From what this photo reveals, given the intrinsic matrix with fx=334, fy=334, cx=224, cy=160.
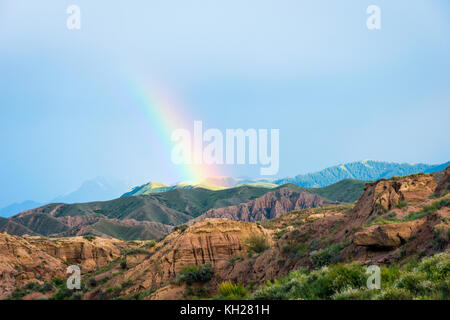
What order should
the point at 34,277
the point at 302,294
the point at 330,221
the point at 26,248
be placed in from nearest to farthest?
the point at 302,294 < the point at 330,221 < the point at 34,277 < the point at 26,248

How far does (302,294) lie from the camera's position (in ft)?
34.8

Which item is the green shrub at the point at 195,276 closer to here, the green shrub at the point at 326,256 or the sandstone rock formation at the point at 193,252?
the sandstone rock formation at the point at 193,252

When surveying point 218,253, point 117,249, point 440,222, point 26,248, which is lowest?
point 117,249

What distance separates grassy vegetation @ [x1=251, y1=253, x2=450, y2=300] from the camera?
8000 millimetres

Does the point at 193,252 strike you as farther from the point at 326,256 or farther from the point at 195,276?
the point at 326,256

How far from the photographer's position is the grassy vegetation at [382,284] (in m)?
8.00

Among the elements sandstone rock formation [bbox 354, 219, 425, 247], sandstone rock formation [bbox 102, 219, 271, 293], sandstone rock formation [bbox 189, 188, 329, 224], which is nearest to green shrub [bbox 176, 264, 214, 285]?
sandstone rock formation [bbox 102, 219, 271, 293]

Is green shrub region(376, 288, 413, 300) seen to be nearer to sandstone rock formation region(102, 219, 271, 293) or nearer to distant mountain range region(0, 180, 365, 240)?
sandstone rock formation region(102, 219, 271, 293)

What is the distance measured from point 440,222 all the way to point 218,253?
17.9 meters

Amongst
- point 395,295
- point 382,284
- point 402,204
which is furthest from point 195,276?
point 395,295
